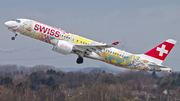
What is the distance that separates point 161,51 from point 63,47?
565 inches

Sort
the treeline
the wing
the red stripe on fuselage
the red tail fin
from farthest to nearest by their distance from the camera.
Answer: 1. the treeline
2. the red tail fin
3. the wing
4. the red stripe on fuselage

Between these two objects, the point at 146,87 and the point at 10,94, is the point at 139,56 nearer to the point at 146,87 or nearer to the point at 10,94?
the point at 146,87

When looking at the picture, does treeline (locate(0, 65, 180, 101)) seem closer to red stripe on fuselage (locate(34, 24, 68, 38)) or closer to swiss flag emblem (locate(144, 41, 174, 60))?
swiss flag emblem (locate(144, 41, 174, 60))

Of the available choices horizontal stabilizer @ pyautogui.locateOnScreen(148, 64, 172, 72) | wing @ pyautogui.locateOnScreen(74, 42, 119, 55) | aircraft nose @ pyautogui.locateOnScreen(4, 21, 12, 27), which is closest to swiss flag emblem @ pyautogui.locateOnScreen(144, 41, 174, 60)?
horizontal stabilizer @ pyautogui.locateOnScreen(148, 64, 172, 72)

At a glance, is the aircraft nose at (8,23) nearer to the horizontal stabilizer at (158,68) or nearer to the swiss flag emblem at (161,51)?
the swiss flag emblem at (161,51)

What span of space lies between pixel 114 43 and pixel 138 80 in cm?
2320

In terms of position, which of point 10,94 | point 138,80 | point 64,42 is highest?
point 64,42

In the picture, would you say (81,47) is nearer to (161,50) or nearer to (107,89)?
(161,50)

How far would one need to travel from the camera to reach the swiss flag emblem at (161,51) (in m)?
46.1

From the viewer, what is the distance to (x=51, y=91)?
67.1 m

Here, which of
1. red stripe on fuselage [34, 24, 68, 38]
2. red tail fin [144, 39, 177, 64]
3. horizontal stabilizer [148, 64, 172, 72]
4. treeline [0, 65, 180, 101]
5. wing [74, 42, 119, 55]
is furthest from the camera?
treeline [0, 65, 180, 101]

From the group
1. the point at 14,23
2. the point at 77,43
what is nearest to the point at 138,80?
the point at 77,43

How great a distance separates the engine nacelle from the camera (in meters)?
40.5


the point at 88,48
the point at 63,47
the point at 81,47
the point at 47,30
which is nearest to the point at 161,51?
the point at 88,48
